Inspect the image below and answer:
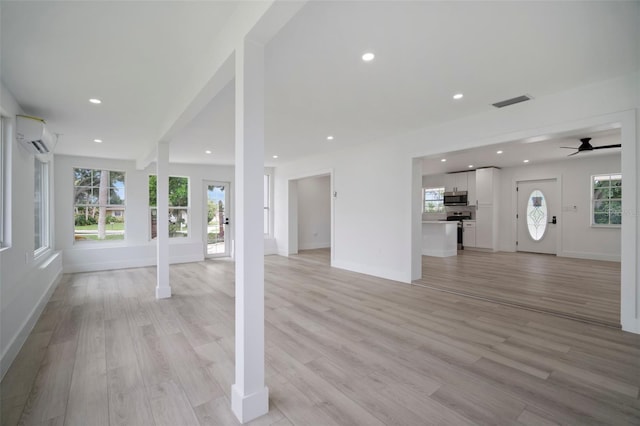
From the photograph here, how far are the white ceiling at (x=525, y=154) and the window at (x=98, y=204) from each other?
23.0 feet

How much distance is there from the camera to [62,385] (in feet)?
7.14

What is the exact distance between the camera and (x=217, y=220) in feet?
27.3

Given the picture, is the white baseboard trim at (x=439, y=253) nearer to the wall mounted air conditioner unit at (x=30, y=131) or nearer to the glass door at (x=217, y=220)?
the glass door at (x=217, y=220)

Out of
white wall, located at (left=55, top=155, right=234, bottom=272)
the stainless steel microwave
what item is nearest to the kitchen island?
the stainless steel microwave

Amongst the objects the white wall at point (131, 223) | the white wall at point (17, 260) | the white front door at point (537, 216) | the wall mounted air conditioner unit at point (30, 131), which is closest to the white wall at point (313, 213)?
the white wall at point (131, 223)

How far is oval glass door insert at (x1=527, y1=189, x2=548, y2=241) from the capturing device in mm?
8461

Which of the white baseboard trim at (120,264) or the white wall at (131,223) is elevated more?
the white wall at (131,223)

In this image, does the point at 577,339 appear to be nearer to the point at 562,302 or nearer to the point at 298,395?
the point at 562,302

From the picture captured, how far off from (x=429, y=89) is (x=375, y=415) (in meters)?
3.12

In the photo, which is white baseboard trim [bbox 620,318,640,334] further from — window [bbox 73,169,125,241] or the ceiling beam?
window [bbox 73,169,125,241]

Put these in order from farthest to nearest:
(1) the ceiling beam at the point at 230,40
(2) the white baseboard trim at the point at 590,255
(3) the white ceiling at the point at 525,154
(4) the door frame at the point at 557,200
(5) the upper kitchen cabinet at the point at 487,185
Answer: (5) the upper kitchen cabinet at the point at 487,185 → (4) the door frame at the point at 557,200 → (2) the white baseboard trim at the point at 590,255 → (3) the white ceiling at the point at 525,154 → (1) the ceiling beam at the point at 230,40

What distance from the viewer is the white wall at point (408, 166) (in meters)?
3.05

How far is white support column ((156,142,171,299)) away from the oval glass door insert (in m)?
9.49

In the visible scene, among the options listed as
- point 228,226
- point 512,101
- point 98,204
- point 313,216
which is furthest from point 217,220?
point 512,101
